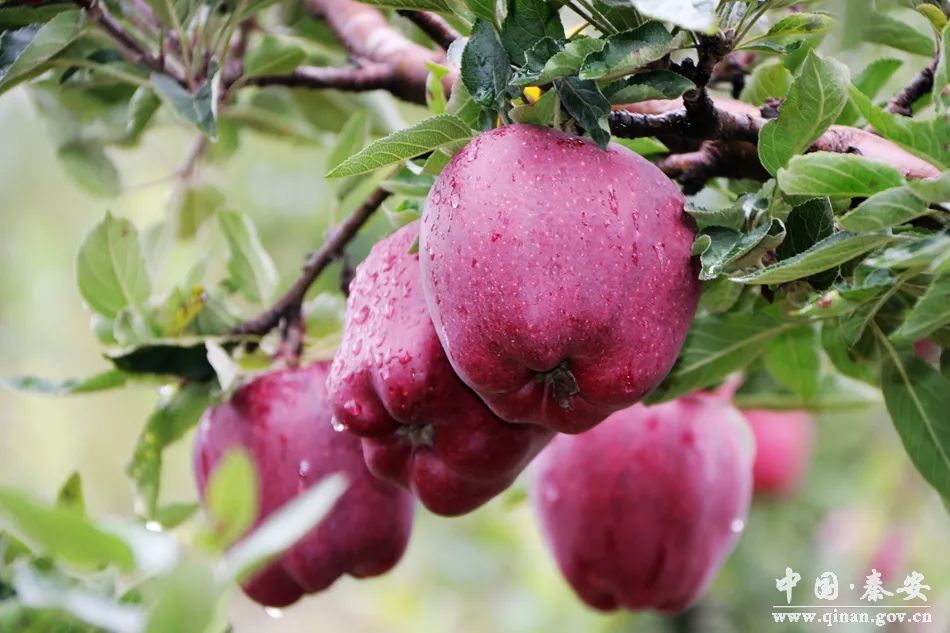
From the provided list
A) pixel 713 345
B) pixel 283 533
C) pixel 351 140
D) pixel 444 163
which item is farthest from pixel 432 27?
pixel 283 533

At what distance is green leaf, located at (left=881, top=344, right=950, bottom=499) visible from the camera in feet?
2.93

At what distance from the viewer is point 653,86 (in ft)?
2.30

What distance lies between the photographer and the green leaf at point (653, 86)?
70 cm

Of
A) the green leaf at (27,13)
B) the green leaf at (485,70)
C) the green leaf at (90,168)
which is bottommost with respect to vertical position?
the green leaf at (90,168)

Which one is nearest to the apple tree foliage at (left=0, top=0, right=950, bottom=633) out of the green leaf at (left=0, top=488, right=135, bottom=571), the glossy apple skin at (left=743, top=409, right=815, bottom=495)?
the green leaf at (left=0, top=488, right=135, bottom=571)

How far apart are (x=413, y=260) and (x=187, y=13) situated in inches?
12.8

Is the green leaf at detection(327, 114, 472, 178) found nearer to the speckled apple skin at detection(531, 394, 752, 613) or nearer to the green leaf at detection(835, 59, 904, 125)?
the green leaf at detection(835, 59, 904, 125)

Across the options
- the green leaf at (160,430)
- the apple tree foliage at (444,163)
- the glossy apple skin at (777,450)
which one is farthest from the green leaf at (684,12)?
the glossy apple skin at (777,450)

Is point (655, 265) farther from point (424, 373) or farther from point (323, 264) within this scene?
point (323, 264)

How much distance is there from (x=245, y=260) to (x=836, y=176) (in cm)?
59

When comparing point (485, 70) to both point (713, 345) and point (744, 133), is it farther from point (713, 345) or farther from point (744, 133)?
point (713, 345)

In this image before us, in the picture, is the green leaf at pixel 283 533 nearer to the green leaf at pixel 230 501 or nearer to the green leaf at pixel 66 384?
the green leaf at pixel 230 501

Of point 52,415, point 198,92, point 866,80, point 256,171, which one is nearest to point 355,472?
point 198,92

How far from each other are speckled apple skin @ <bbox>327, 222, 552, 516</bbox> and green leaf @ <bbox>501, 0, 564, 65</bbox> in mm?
160
